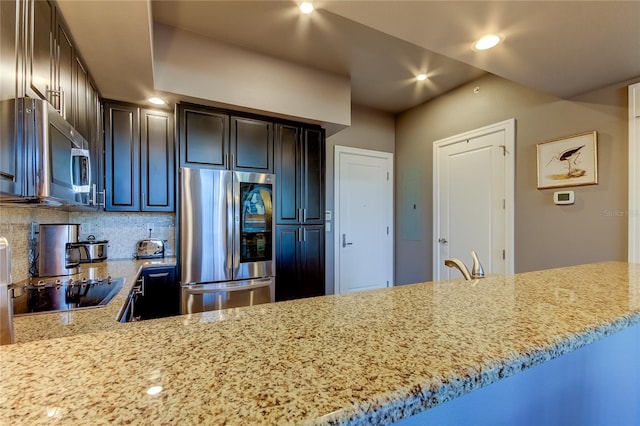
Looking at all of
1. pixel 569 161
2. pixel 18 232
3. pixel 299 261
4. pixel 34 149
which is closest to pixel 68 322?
pixel 34 149

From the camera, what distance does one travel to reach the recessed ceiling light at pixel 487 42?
1.74 metres

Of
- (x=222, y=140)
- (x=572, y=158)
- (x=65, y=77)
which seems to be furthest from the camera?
(x=222, y=140)

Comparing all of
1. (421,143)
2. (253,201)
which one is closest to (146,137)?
(253,201)

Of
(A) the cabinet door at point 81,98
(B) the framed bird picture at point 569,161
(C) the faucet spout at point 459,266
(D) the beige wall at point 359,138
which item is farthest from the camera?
(D) the beige wall at point 359,138

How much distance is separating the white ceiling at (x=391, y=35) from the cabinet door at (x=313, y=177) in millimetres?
705

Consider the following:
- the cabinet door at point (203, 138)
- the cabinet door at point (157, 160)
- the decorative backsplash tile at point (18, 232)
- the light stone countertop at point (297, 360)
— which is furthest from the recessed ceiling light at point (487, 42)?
the decorative backsplash tile at point (18, 232)

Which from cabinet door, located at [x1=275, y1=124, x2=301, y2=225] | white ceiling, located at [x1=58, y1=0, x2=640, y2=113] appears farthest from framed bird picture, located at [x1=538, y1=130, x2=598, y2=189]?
cabinet door, located at [x1=275, y1=124, x2=301, y2=225]

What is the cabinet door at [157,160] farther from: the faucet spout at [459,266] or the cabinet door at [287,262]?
the faucet spout at [459,266]

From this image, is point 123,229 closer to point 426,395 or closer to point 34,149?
point 34,149

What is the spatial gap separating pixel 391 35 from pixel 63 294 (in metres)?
2.33

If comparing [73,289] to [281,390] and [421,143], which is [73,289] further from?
[421,143]

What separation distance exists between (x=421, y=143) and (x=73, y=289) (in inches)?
150

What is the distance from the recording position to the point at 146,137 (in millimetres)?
2752

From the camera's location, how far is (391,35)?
1825 mm
